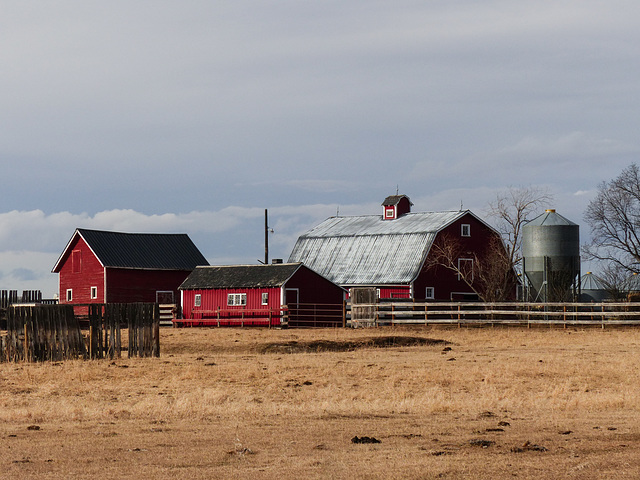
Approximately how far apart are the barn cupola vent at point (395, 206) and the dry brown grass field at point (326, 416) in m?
38.8

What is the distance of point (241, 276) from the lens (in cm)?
5506

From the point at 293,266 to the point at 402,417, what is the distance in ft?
126

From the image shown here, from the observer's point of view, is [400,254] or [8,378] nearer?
[8,378]

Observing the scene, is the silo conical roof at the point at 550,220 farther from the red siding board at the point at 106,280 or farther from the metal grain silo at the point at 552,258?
the red siding board at the point at 106,280

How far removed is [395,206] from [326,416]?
177ft

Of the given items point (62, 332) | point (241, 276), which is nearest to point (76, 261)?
point (241, 276)

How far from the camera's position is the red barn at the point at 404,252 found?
198 feet

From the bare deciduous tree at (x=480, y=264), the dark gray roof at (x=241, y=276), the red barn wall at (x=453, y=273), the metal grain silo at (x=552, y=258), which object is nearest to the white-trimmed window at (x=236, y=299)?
the dark gray roof at (x=241, y=276)

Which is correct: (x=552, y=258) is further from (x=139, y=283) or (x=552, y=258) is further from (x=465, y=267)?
(x=139, y=283)

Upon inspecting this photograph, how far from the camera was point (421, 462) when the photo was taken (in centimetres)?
1052

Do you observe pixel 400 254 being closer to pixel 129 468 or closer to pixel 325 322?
pixel 325 322

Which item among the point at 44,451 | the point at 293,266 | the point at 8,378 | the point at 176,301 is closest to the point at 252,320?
the point at 293,266

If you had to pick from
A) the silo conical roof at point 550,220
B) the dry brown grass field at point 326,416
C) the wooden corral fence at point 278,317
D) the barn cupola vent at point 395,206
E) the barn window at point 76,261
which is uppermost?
the barn cupola vent at point 395,206

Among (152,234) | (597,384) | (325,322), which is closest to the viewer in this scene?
(597,384)
